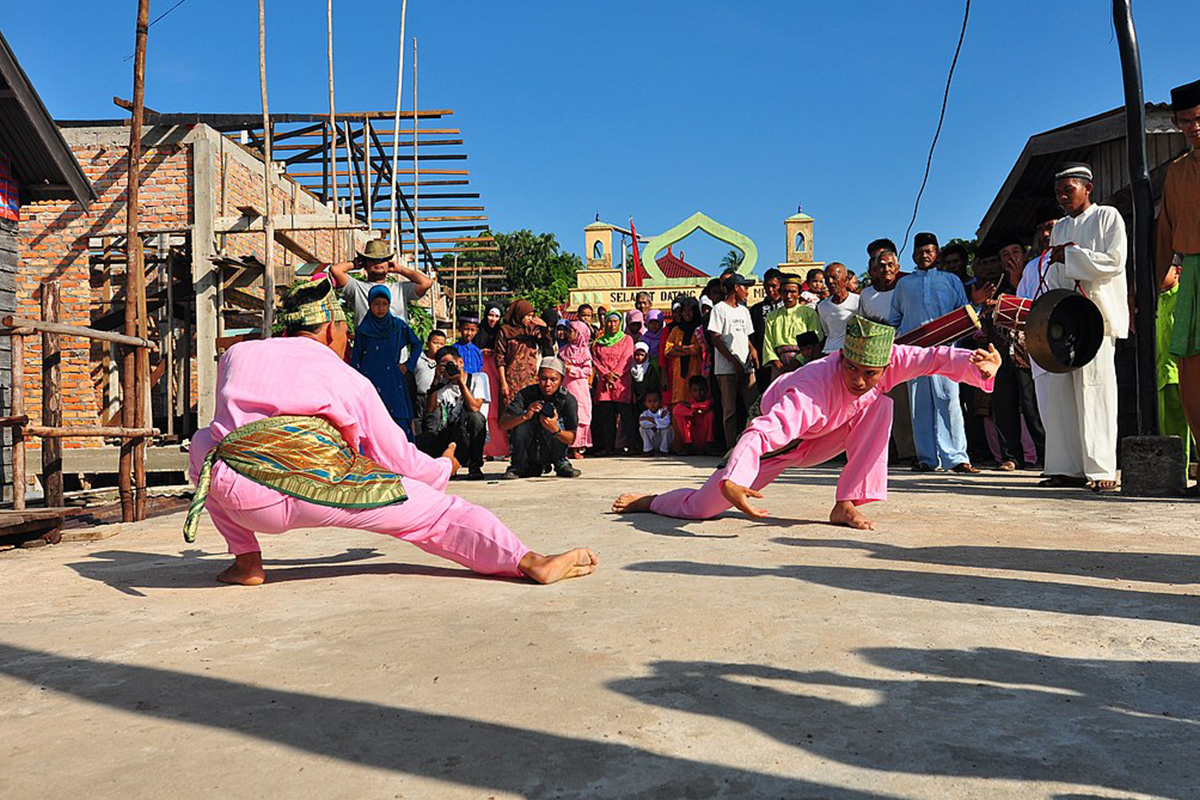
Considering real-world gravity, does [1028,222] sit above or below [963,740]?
above

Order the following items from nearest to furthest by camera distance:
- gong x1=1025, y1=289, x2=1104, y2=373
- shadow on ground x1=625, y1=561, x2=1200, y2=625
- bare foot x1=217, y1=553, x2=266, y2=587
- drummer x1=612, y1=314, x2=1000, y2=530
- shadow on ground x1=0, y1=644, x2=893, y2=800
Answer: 1. shadow on ground x1=0, y1=644, x2=893, y2=800
2. shadow on ground x1=625, y1=561, x2=1200, y2=625
3. bare foot x1=217, y1=553, x2=266, y2=587
4. drummer x1=612, y1=314, x2=1000, y2=530
5. gong x1=1025, y1=289, x2=1104, y2=373

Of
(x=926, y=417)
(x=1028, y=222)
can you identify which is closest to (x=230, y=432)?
(x=926, y=417)

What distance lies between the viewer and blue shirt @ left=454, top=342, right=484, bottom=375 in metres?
10.3

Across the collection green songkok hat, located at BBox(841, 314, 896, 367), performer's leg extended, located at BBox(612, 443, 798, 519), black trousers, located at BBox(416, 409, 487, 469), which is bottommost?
performer's leg extended, located at BBox(612, 443, 798, 519)

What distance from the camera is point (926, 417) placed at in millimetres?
→ 8258

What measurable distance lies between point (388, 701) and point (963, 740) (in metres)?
1.27

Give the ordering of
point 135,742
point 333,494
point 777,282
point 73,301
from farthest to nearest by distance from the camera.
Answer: point 73,301, point 777,282, point 333,494, point 135,742

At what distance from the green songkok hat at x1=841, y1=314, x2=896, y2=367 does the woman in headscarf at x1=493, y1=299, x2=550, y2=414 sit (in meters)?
5.34

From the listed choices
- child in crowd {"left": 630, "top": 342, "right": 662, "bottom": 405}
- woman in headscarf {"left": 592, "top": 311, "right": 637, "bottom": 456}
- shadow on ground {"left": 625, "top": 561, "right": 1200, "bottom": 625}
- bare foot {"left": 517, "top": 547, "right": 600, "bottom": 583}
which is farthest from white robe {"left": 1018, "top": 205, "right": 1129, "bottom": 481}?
woman in headscarf {"left": 592, "top": 311, "right": 637, "bottom": 456}

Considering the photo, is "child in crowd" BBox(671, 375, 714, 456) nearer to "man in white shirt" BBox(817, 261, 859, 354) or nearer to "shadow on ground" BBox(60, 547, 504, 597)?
Result: "man in white shirt" BBox(817, 261, 859, 354)

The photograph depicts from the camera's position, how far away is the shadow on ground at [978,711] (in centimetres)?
183

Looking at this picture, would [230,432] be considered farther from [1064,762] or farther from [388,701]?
[1064,762]

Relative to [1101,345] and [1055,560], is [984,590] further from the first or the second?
[1101,345]

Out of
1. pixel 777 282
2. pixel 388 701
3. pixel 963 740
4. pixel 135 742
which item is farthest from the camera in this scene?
pixel 777 282
